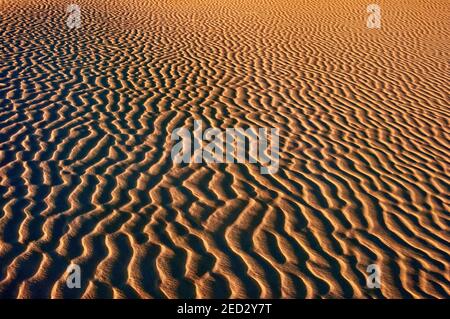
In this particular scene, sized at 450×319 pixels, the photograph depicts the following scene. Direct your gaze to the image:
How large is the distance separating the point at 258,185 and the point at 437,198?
1.96 meters

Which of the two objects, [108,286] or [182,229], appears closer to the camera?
[108,286]

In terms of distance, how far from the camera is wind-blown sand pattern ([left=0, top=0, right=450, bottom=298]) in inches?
152

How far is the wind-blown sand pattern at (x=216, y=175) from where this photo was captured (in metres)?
3.87

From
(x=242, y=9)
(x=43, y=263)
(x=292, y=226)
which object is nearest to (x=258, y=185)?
(x=292, y=226)

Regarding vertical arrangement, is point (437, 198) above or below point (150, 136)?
below

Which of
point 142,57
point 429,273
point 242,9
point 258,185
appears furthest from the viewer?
point 242,9

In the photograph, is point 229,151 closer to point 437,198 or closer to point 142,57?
point 437,198

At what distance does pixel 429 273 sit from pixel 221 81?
5620 mm

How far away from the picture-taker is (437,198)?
5.23 meters

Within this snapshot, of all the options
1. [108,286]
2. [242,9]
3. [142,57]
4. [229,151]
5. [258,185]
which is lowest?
[108,286]

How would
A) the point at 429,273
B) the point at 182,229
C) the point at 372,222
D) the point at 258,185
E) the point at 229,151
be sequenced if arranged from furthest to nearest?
the point at 229,151
the point at 258,185
the point at 372,222
the point at 182,229
the point at 429,273

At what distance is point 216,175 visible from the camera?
17.6ft
